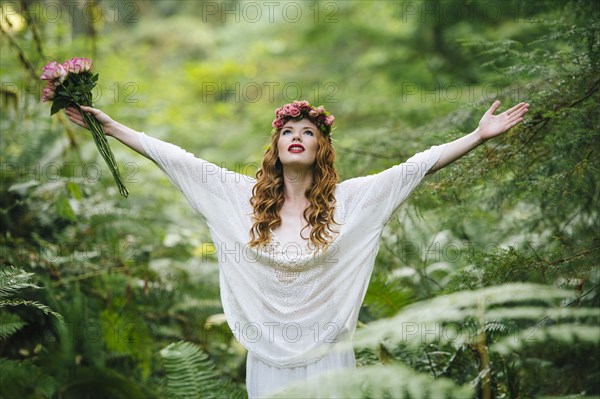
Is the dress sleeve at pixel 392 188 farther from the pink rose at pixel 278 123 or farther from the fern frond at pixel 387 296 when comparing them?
the fern frond at pixel 387 296

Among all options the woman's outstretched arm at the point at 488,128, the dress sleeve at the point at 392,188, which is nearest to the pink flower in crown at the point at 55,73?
the dress sleeve at the point at 392,188

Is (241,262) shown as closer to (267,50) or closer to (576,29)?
(576,29)

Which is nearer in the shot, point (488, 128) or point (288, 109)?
point (488, 128)

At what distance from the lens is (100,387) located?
13.7 feet

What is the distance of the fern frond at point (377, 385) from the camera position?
80.6 inches

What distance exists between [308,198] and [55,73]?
1.53 meters

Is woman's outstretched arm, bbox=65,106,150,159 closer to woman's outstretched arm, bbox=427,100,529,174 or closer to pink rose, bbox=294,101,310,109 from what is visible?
pink rose, bbox=294,101,310,109

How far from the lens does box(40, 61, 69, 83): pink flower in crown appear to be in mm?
3240

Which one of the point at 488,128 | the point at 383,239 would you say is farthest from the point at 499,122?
the point at 383,239

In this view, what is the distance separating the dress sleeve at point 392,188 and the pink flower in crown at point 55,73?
1742 mm

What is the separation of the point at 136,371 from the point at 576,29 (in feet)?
13.1

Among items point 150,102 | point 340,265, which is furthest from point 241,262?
point 150,102

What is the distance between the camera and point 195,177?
11.0 ft

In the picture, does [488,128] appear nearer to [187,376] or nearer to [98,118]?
[98,118]
